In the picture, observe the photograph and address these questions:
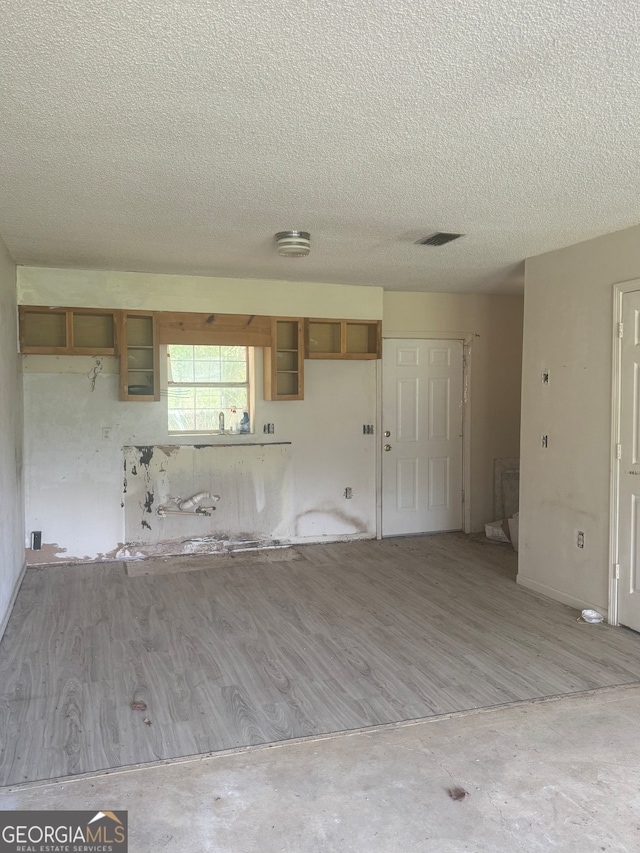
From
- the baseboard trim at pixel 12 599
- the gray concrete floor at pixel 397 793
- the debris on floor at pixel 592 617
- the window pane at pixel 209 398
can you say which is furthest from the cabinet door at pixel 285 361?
the gray concrete floor at pixel 397 793

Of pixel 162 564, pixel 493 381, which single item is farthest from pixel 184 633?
pixel 493 381

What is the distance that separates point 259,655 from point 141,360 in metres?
2.95

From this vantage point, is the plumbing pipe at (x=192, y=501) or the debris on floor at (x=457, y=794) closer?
the debris on floor at (x=457, y=794)

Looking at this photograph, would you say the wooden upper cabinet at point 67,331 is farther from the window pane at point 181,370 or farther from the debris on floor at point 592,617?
the debris on floor at point 592,617

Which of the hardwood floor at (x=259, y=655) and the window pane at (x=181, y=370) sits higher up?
the window pane at (x=181, y=370)

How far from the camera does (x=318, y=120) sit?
7.73ft

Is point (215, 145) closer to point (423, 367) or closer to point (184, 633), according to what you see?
point (184, 633)

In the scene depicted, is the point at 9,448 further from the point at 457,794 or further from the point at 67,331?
the point at 457,794

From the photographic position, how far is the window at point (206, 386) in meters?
5.75

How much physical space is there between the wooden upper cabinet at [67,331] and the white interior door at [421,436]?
8.65 ft

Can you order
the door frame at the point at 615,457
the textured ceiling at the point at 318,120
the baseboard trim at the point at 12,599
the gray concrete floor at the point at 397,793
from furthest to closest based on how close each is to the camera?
the door frame at the point at 615,457
the baseboard trim at the point at 12,599
the gray concrete floor at the point at 397,793
the textured ceiling at the point at 318,120

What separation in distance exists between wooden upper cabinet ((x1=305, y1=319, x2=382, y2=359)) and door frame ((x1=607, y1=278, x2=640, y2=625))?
252cm

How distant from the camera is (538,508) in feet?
15.3

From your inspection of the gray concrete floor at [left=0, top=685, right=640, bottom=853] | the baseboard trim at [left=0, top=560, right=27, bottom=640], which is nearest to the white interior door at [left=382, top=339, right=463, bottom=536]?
the baseboard trim at [left=0, top=560, right=27, bottom=640]
